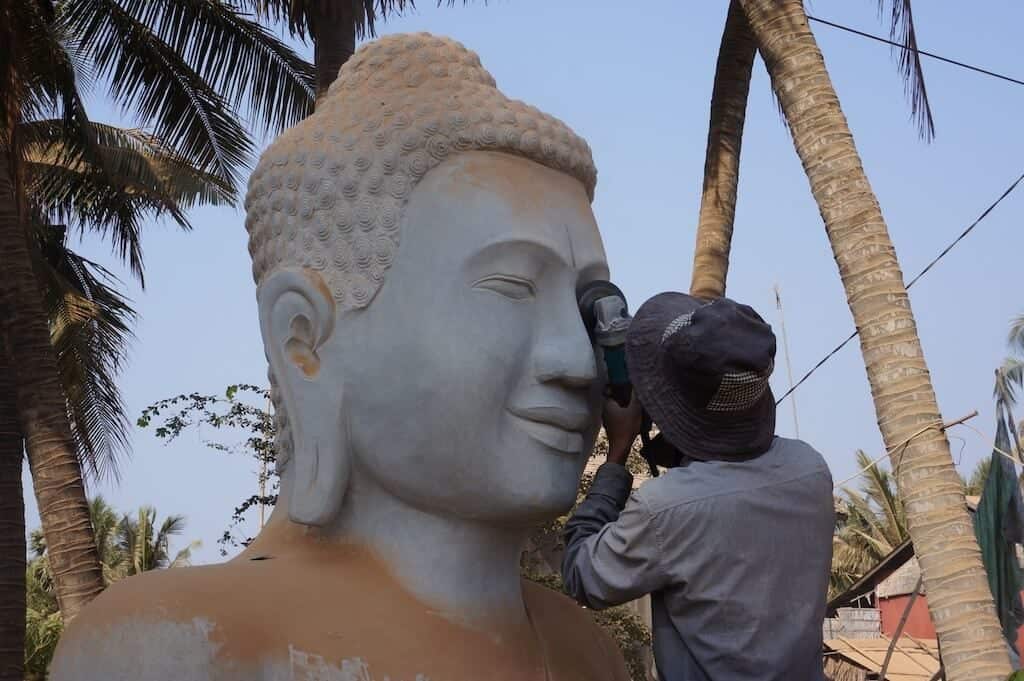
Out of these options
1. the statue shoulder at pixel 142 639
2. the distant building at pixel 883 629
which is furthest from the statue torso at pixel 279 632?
the distant building at pixel 883 629

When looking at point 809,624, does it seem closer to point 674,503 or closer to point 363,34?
point 674,503

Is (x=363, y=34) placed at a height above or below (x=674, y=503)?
above

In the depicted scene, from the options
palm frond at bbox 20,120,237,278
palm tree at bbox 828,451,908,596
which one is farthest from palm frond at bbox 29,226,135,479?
palm tree at bbox 828,451,908,596

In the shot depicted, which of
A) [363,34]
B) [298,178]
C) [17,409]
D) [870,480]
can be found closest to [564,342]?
[298,178]

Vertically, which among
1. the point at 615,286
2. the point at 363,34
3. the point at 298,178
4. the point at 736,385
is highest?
the point at 363,34

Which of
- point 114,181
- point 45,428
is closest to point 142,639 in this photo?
point 45,428

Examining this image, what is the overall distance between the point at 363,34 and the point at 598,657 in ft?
22.2

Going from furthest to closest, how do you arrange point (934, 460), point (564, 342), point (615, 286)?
point (934, 460)
point (615, 286)
point (564, 342)

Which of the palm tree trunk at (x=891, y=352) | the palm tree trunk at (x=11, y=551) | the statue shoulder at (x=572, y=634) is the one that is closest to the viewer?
the statue shoulder at (x=572, y=634)

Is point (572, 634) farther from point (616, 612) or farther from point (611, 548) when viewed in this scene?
point (616, 612)

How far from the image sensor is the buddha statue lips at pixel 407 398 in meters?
2.73

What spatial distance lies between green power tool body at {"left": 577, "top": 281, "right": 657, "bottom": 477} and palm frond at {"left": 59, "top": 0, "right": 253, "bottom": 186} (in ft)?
28.0

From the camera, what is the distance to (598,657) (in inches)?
134

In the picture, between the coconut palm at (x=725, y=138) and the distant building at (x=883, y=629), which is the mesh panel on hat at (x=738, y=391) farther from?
the distant building at (x=883, y=629)
